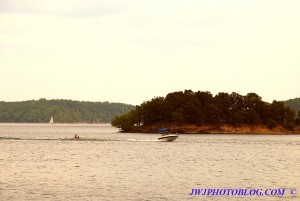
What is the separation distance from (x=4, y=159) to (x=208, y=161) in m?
34.3

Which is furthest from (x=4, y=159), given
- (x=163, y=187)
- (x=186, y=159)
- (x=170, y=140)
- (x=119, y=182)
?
(x=170, y=140)

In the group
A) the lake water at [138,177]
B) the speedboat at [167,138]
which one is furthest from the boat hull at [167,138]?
the lake water at [138,177]

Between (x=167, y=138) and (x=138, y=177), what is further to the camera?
(x=167, y=138)

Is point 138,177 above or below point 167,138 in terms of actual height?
below

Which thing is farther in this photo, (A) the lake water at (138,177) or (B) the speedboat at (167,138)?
(B) the speedboat at (167,138)

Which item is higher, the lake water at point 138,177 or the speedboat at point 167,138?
the speedboat at point 167,138

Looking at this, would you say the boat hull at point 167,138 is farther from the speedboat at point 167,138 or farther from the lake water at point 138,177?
the lake water at point 138,177

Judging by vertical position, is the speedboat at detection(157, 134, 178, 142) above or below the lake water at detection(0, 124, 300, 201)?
above

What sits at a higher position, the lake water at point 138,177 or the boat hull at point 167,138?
the boat hull at point 167,138

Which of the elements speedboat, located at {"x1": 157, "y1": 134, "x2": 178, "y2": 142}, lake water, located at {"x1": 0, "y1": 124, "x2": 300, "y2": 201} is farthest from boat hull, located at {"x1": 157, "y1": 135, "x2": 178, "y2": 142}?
lake water, located at {"x1": 0, "y1": 124, "x2": 300, "y2": 201}

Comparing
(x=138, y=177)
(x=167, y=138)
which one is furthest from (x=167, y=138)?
(x=138, y=177)

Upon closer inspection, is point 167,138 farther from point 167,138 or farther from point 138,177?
point 138,177

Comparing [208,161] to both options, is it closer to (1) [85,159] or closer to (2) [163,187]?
(1) [85,159]

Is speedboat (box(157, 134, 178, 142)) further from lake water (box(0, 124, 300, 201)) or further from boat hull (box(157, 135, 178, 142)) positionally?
lake water (box(0, 124, 300, 201))
